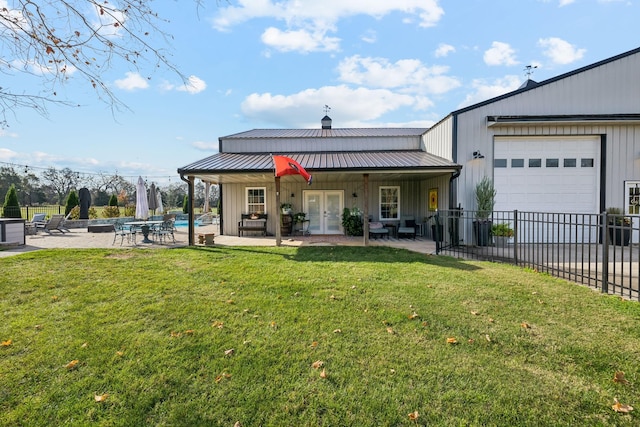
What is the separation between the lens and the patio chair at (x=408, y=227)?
11.8m

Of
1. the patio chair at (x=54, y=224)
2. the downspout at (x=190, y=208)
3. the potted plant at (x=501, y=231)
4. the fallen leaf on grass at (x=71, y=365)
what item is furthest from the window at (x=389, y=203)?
the patio chair at (x=54, y=224)

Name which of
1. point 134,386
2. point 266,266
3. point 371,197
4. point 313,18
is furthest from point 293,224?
point 134,386

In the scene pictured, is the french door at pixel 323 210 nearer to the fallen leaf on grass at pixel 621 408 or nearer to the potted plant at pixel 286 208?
the potted plant at pixel 286 208

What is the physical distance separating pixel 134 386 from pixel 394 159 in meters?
9.88

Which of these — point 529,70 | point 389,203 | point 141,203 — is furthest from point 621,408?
point 529,70

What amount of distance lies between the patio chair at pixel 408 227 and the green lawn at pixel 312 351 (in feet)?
20.4

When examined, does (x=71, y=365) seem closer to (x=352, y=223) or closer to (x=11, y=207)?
(x=352, y=223)

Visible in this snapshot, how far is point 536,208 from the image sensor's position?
9.99 m

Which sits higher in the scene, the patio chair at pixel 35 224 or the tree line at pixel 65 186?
the tree line at pixel 65 186

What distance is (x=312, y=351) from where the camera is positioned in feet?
10.2

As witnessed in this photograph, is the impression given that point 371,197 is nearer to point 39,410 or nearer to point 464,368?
point 464,368

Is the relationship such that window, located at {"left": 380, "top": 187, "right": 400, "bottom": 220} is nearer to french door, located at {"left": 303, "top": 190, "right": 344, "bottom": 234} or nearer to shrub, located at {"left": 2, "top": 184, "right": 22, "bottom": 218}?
french door, located at {"left": 303, "top": 190, "right": 344, "bottom": 234}

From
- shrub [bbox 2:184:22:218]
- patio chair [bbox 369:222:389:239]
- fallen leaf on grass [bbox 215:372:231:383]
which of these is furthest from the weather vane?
shrub [bbox 2:184:22:218]

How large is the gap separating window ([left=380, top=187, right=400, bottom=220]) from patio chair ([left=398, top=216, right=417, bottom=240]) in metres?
0.55
